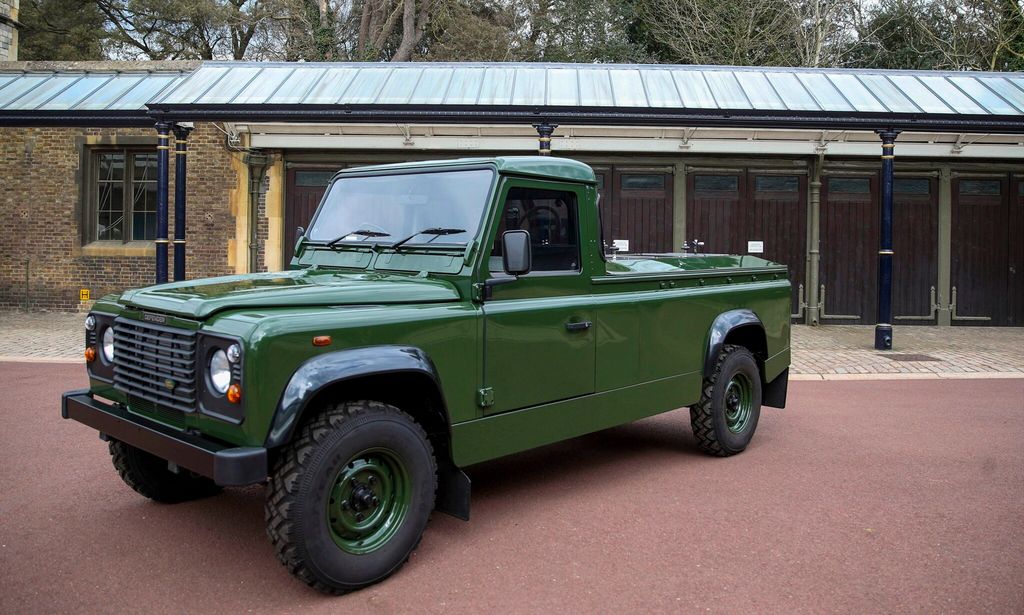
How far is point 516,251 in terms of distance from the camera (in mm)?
4137

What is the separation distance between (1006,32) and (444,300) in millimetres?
24766

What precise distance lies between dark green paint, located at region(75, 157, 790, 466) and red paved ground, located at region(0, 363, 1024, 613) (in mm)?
560

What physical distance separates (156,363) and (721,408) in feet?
12.8

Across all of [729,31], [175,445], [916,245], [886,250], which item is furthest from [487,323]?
[729,31]

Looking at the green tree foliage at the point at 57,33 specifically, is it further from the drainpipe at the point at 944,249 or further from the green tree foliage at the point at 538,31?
the drainpipe at the point at 944,249

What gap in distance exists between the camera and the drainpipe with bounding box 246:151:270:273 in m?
15.8

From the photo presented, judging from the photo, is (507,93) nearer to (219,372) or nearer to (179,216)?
(179,216)

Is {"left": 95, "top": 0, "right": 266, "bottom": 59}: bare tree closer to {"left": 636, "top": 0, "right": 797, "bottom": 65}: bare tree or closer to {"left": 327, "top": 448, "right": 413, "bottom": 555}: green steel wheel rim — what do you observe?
{"left": 636, "top": 0, "right": 797, "bottom": 65}: bare tree

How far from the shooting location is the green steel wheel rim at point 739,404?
6273 mm

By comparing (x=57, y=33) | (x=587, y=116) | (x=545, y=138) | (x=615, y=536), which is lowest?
(x=615, y=536)

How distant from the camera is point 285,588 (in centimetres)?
369

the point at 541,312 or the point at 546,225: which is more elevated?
the point at 546,225

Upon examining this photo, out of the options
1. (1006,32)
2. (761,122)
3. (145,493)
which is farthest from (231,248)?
(1006,32)

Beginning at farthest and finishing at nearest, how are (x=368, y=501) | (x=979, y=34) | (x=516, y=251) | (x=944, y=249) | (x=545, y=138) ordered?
(x=979, y=34) → (x=944, y=249) → (x=545, y=138) → (x=516, y=251) → (x=368, y=501)
